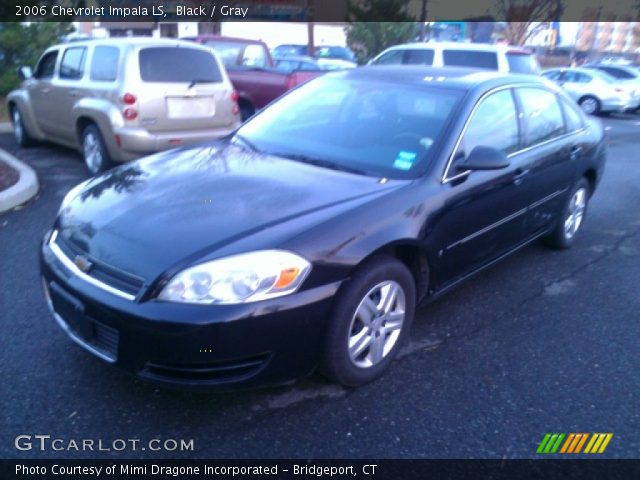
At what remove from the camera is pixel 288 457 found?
8.51ft

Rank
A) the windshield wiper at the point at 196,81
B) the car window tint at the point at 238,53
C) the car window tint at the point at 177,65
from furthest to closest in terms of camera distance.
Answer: the car window tint at the point at 238,53, the windshield wiper at the point at 196,81, the car window tint at the point at 177,65

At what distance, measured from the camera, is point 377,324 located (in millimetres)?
→ 3092

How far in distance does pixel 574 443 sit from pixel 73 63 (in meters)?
7.25

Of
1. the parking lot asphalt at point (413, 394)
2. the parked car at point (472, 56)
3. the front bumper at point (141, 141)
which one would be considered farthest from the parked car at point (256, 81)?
the parking lot asphalt at point (413, 394)

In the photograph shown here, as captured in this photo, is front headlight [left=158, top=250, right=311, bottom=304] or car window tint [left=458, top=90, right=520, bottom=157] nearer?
front headlight [left=158, top=250, right=311, bottom=304]

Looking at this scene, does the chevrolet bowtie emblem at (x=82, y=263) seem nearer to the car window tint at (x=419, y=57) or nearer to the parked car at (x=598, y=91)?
the car window tint at (x=419, y=57)

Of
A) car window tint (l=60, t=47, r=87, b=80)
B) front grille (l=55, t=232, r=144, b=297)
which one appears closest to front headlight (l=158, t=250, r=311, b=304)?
front grille (l=55, t=232, r=144, b=297)

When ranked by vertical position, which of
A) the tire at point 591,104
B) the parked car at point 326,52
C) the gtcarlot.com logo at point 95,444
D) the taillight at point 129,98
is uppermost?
the taillight at point 129,98

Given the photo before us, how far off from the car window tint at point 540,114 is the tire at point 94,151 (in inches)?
183

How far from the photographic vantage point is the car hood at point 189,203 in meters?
2.68

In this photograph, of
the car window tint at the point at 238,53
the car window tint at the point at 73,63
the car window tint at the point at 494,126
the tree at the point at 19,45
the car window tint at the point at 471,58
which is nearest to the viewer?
the car window tint at the point at 494,126

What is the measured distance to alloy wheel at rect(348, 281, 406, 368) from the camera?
299 centimetres
